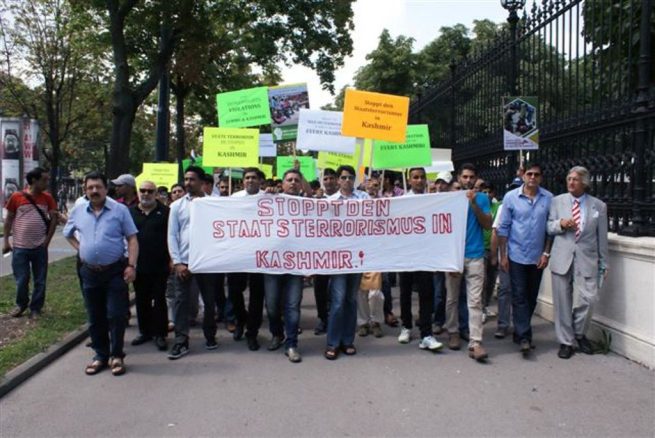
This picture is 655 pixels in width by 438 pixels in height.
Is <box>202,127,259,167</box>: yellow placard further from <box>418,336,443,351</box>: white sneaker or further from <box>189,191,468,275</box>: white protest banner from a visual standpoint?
<box>418,336,443,351</box>: white sneaker

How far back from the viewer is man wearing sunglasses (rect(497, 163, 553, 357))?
586cm

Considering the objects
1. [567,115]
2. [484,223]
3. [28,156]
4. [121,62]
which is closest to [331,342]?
[484,223]

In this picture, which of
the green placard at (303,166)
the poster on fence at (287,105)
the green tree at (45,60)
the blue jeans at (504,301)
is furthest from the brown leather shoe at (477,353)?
the green tree at (45,60)

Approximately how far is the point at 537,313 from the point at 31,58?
905 inches

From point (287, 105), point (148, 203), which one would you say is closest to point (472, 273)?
point (148, 203)

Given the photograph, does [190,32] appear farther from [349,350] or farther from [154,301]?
[349,350]

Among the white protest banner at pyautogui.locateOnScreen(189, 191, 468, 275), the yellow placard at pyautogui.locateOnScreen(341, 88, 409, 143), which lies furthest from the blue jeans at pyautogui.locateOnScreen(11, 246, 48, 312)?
the yellow placard at pyautogui.locateOnScreen(341, 88, 409, 143)

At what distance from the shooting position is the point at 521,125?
24.0ft

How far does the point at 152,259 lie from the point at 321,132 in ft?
10.7

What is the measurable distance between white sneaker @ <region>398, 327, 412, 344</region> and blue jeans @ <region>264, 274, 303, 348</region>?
1.21 m

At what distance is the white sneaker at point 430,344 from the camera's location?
5.85 metres

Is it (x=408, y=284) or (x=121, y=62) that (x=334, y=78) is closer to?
(x=121, y=62)

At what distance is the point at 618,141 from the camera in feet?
20.3

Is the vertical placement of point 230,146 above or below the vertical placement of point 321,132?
below
